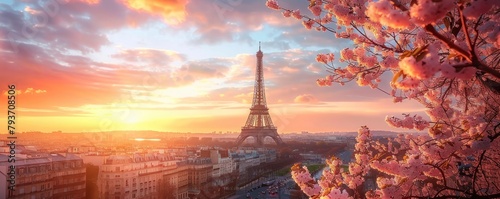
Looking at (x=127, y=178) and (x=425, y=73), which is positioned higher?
(x=425, y=73)

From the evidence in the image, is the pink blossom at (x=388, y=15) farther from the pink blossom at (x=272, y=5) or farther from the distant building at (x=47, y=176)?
the distant building at (x=47, y=176)

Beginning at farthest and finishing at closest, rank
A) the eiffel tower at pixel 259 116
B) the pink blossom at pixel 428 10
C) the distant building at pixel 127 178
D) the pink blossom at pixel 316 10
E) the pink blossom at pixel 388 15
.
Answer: the eiffel tower at pixel 259 116 < the distant building at pixel 127 178 < the pink blossom at pixel 316 10 < the pink blossom at pixel 388 15 < the pink blossom at pixel 428 10

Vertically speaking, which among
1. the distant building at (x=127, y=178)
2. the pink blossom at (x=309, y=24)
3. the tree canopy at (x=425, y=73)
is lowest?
the distant building at (x=127, y=178)

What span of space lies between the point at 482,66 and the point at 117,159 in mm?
40780

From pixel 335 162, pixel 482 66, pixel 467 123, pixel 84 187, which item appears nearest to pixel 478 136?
pixel 467 123

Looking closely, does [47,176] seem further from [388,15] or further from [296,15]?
[388,15]

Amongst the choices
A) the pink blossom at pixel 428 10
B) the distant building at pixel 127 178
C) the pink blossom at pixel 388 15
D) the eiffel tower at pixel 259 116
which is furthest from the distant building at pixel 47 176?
the eiffel tower at pixel 259 116

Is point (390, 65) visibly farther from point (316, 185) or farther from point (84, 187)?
point (84, 187)

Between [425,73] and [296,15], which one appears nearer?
[425,73]

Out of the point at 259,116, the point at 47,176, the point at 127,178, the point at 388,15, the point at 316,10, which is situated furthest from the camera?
the point at 259,116

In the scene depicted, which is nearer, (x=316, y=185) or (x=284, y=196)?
(x=316, y=185)

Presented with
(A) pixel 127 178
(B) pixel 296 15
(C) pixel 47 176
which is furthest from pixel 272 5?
(A) pixel 127 178

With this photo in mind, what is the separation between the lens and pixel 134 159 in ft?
141

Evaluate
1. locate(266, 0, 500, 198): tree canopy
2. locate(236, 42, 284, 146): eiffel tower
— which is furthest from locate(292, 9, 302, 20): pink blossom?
locate(236, 42, 284, 146): eiffel tower
